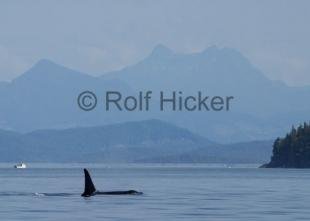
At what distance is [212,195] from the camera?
128 meters

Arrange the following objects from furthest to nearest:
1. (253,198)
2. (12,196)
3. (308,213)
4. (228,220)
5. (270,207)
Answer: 1. (12,196)
2. (253,198)
3. (270,207)
4. (308,213)
5. (228,220)

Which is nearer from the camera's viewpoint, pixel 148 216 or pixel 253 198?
pixel 148 216

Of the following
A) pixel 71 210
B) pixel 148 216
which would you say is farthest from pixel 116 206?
pixel 148 216

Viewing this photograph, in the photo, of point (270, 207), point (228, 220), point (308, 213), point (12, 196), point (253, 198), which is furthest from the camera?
point (12, 196)

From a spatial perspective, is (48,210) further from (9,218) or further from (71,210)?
(9,218)

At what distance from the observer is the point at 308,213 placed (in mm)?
91500

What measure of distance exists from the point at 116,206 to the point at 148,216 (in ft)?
45.2

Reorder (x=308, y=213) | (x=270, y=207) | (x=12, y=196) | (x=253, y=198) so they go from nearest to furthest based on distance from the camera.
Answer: (x=308, y=213)
(x=270, y=207)
(x=253, y=198)
(x=12, y=196)

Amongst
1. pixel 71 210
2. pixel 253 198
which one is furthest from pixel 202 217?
pixel 253 198

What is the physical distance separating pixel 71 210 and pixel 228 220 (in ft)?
53.0

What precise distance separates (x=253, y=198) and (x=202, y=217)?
30.2 meters

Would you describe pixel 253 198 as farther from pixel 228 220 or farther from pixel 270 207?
pixel 228 220

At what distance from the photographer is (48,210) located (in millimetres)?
96438

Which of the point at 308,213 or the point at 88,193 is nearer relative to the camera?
the point at 308,213
